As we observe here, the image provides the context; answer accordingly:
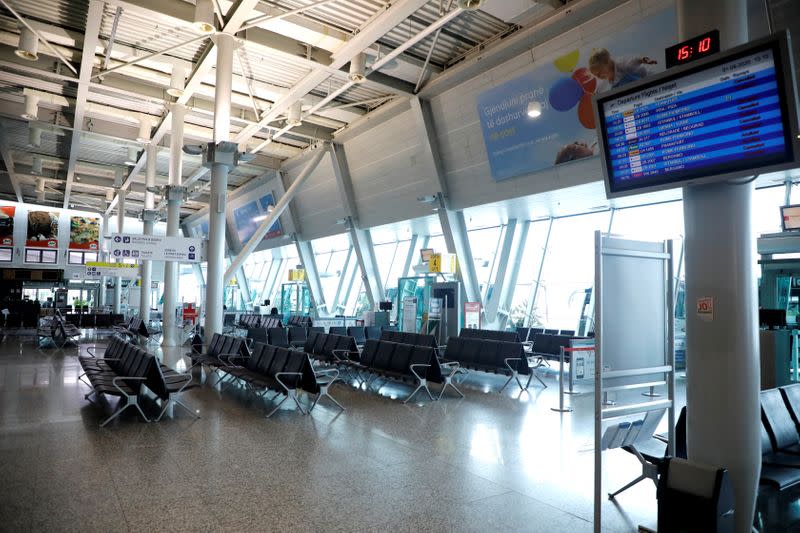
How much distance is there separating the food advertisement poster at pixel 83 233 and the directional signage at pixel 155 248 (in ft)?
77.0

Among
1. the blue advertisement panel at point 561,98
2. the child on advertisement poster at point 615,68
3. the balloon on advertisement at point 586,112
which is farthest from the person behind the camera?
the balloon on advertisement at point 586,112

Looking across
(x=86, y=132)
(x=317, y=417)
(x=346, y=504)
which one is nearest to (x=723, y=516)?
(x=346, y=504)

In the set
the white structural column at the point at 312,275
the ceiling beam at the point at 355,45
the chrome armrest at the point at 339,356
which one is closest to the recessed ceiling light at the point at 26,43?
the ceiling beam at the point at 355,45

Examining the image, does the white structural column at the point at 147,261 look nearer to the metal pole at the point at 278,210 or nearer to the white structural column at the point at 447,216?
the metal pole at the point at 278,210

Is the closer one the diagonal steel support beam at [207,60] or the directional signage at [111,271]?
the diagonal steel support beam at [207,60]

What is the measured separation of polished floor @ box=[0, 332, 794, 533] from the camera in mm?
3484

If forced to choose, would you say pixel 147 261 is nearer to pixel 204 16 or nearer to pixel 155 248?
pixel 155 248

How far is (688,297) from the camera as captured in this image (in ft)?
10.4

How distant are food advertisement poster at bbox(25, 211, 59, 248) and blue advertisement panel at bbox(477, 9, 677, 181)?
94.3 ft

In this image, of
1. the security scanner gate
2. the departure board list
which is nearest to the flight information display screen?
the departure board list

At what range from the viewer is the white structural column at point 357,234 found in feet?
57.3

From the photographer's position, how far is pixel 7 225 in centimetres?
2894

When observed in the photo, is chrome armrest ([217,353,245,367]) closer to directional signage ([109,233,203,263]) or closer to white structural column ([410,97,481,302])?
directional signage ([109,233,203,263])

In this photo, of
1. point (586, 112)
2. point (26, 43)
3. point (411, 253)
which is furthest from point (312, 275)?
point (586, 112)
